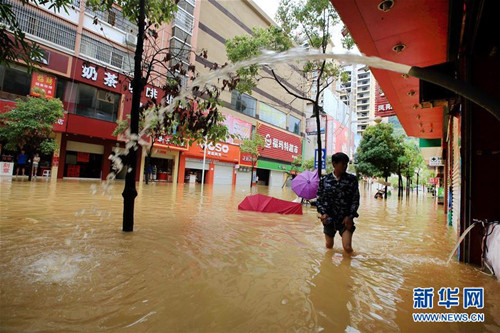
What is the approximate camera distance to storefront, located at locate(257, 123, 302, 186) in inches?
1511

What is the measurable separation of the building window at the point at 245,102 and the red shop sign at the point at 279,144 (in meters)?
2.42

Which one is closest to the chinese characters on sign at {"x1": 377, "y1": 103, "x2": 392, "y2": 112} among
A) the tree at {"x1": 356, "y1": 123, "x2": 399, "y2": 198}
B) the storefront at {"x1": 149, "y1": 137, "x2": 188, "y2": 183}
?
the tree at {"x1": 356, "y1": 123, "x2": 399, "y2": 198}

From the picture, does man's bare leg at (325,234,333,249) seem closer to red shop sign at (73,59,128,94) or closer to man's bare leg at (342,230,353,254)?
man's bare leg at (342,230,353,254)

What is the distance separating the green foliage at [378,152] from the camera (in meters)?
23.2

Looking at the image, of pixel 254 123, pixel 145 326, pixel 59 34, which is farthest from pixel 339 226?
pixel 254 123

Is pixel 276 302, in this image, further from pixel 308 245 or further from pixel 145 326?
pixel 308 245

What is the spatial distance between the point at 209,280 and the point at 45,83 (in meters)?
21.8

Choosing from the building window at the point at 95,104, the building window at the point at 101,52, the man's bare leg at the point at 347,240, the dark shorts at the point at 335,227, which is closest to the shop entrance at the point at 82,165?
the building window at the point at 95,104

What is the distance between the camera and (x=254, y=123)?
3703 cm

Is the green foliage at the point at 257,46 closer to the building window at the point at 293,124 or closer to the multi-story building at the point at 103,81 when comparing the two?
the multi-story building at the point at 103,81

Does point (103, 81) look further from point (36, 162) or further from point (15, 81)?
point (36, 162)

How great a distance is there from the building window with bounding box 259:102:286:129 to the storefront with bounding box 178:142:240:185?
8478mm

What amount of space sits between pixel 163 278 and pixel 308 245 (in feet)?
9.75

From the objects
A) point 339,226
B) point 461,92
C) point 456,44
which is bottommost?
point 339,226
